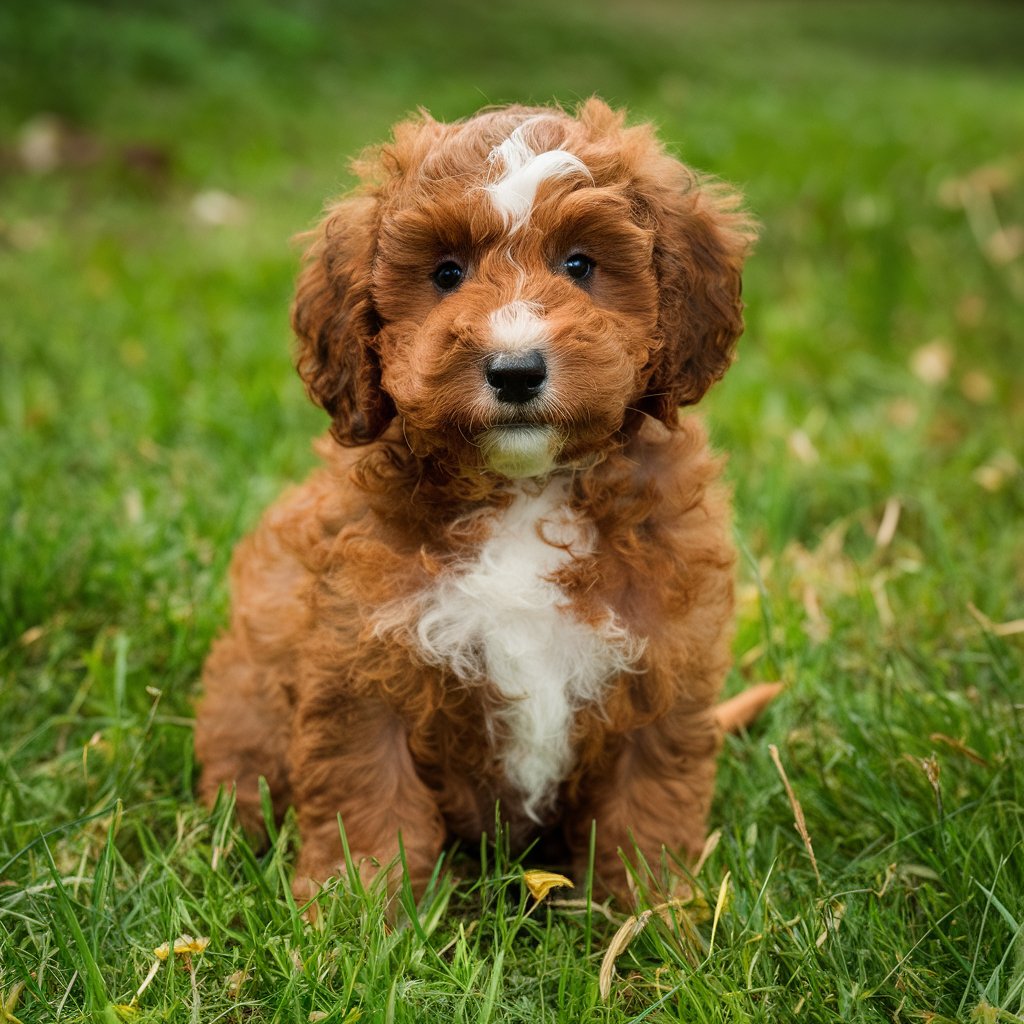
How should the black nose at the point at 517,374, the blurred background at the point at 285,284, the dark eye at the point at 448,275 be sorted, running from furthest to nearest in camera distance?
the blurred background at the point at 285,284 < the dark eye at the point at 448,275 < the black nose at the point at 517,374

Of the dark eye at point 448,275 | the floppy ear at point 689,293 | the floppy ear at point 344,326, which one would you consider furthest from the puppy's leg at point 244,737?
the floppy ear at point 689,293

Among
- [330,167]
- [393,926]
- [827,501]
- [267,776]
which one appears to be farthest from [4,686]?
[330,167]

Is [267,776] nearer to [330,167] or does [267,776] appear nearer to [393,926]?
[393,926]

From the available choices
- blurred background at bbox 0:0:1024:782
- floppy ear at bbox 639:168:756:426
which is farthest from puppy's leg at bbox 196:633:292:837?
floppy ear at bbox 639:168:756:426

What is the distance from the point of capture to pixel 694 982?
2.72 metres

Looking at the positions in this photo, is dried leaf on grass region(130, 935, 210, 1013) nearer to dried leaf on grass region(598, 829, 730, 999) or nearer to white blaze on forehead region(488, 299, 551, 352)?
dried leaf on grass region(598, 829, 730, 999)

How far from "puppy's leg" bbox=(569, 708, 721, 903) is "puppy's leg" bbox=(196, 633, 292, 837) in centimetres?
90

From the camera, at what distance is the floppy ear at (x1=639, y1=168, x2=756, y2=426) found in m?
3.09

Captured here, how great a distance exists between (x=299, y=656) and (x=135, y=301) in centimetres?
458

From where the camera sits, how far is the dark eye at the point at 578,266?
298 centimetres

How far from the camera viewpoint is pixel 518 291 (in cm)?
286

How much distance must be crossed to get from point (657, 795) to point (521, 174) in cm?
159

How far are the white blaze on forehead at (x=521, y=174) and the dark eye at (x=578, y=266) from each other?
0.16 meters

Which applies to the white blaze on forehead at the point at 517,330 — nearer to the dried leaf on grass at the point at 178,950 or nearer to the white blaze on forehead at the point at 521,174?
the white blaze on forehead at the point at 521,174
